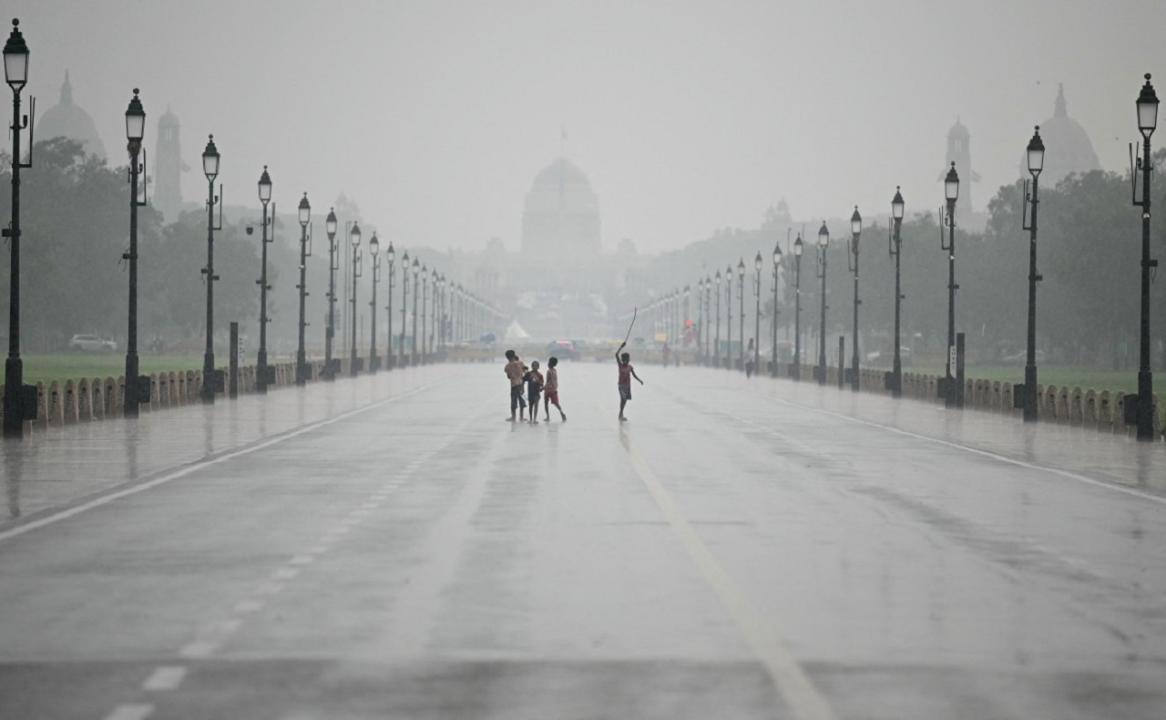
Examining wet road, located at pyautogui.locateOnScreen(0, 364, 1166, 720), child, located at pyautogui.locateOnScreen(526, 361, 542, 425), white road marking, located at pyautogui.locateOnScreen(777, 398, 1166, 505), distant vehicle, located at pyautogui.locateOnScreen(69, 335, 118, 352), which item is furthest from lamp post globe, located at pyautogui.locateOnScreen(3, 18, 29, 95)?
distant vehicle, located at pyautogui.locateOnScreen(69, 335, 118, 352)

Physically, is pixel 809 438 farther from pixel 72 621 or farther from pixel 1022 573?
pixel 72 621

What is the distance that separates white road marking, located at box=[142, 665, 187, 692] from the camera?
10414 millimetres

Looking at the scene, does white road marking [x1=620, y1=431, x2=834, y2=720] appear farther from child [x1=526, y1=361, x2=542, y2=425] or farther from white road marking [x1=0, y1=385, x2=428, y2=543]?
child [x1=526, y1=361, x2=542, y2=425]

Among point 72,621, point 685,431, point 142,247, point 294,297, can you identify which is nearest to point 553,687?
point 72,621

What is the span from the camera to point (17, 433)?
34219mm

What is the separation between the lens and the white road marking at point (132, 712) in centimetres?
962

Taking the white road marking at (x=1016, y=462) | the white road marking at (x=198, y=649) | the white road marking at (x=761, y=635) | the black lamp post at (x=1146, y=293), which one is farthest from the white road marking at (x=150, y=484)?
the black lamp post at (x=1146, y=293)

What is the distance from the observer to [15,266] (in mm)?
34844

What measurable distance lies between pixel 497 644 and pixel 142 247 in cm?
13011

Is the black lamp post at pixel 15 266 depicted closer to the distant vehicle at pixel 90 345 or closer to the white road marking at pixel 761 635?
the white road marking at pixel 761 635

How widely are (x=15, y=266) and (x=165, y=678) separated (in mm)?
25483

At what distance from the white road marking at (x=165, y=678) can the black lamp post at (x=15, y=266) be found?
23991 mm

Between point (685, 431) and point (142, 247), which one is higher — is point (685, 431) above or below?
below

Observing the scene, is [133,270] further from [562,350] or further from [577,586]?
[562,350]
